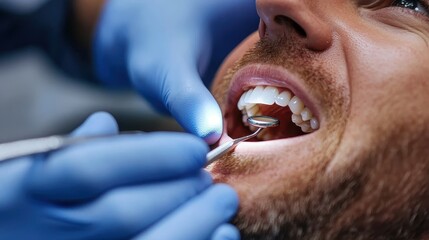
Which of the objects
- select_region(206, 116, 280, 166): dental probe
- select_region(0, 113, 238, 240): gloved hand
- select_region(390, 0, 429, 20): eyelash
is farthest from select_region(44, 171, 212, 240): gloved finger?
select_region(390, 0, 429, 20): eyelash

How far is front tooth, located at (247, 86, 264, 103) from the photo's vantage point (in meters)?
1.04

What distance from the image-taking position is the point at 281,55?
102cm

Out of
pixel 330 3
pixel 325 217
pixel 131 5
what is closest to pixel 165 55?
pixel 131 5

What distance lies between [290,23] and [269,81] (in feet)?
0.33

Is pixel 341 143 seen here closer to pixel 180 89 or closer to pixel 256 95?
pixel 256 95

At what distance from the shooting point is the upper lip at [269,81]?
3.24 ft

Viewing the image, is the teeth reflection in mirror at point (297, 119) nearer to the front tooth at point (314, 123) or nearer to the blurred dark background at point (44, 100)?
the front tooth at point (314, 123)

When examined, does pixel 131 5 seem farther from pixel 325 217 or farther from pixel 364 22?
pixel 325 217

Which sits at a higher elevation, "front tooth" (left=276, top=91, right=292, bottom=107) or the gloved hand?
"front tooth" (left=276, top=91, right=292, bottom=107)

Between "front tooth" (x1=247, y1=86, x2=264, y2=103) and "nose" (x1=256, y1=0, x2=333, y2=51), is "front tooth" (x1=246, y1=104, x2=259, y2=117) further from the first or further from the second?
"nose" (x1=256, y1=0, x2=333, y2=51)

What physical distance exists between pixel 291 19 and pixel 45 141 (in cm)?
43

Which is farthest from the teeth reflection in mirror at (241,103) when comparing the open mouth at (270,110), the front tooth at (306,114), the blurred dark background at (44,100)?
the blurred dark background at (44,100)

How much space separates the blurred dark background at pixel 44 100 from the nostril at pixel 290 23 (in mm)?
1164

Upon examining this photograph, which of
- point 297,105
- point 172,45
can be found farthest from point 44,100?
point 297,105
